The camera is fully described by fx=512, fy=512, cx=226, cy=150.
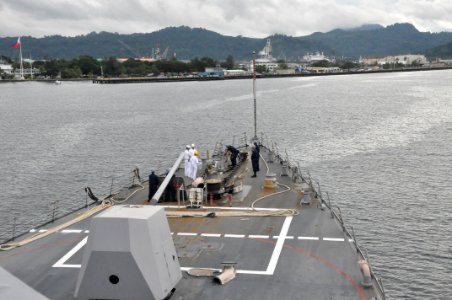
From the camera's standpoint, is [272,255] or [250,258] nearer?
[250,258]

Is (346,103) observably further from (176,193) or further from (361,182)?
(176,193)

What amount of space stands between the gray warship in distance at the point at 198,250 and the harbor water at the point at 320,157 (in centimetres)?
407

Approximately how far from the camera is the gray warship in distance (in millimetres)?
10359

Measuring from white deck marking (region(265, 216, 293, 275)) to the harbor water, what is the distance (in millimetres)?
5478

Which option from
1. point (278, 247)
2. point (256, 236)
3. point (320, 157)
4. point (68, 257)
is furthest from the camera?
point (320, 157)

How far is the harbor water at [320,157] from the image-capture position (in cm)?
2394

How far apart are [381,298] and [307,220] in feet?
18.5

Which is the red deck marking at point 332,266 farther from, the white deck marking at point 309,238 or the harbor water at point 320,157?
the harbor water at point 320,157

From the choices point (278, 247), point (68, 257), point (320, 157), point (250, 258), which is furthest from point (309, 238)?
point (320, 157)

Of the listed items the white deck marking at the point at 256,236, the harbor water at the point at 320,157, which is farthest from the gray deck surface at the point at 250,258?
the harbor water at the point at 320,157

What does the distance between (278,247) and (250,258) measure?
115cm

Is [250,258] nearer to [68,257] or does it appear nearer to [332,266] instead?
[332,266]

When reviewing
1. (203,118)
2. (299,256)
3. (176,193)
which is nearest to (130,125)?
(203,118)

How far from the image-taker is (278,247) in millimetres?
14562
